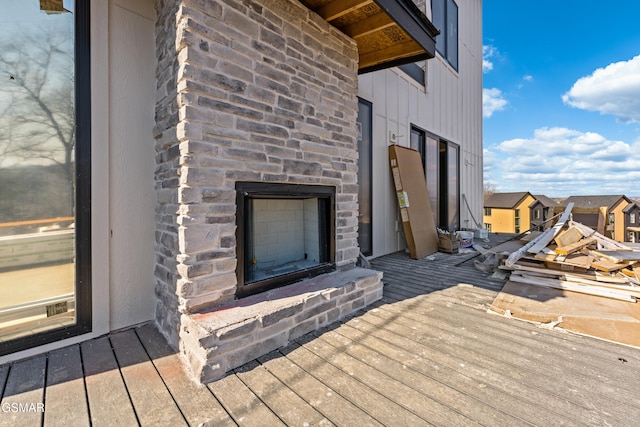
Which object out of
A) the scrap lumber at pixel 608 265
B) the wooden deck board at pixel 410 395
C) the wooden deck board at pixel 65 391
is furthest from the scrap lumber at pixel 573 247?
the wooden deck board at pixel 65 391

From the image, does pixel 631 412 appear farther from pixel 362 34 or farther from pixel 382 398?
pixel 362 34

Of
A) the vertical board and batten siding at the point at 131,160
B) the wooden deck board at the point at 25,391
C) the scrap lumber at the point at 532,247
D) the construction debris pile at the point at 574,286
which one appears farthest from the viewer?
the scrap lumber at the point at 532,247

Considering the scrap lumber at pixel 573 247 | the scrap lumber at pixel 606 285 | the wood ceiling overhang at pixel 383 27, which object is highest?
the wood ceiling overhang at pixel 383 27

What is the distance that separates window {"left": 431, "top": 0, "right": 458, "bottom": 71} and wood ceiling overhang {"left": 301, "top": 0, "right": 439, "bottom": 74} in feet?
14.0

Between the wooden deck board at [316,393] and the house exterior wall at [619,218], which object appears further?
the house exterior wall at [619,218]

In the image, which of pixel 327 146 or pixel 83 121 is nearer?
pixel 83 121

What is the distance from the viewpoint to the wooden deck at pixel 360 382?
139cm

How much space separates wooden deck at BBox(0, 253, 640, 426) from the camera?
1.39 meters

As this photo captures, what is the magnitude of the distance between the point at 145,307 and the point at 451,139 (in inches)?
300

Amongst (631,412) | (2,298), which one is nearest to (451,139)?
(631,412)

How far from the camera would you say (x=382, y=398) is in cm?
152

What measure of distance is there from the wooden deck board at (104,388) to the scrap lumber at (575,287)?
13.1ft

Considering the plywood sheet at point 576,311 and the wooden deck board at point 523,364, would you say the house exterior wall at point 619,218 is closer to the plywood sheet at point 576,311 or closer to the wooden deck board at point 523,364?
the plywood sheet at point 576,311

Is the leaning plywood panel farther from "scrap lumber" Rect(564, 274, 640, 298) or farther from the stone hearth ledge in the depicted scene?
the stone hearth ledge
